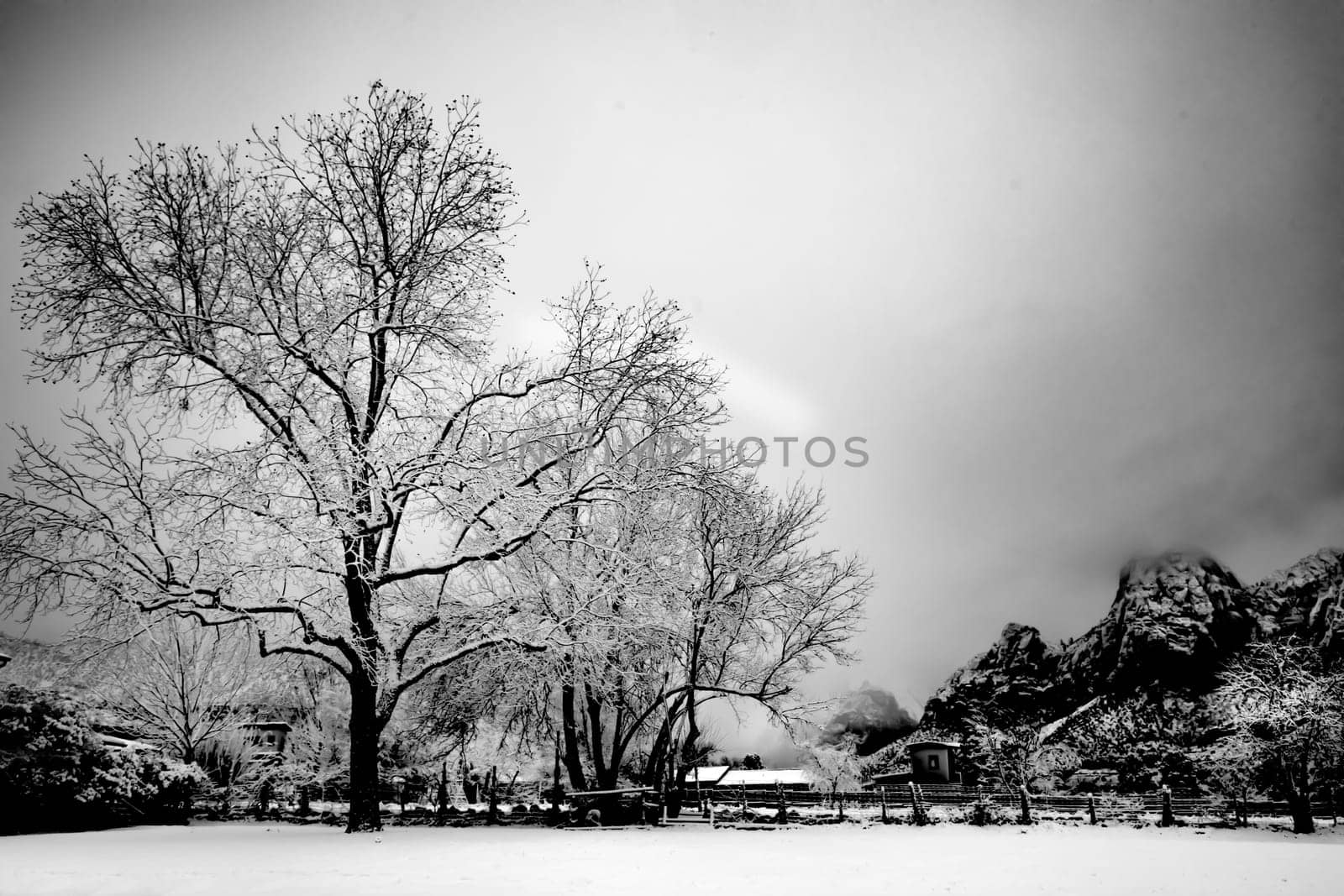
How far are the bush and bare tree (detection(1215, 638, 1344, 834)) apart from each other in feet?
121

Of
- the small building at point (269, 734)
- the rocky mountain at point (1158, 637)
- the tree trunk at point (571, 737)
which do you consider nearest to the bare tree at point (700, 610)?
the tree trunk at point (571, 737)

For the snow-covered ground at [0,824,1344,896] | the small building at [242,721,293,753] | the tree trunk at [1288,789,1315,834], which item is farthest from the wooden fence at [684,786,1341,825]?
the small building at [242,721,293,753]

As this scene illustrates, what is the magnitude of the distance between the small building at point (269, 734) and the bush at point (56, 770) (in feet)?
78.6

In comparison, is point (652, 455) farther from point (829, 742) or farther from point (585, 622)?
point (829, 742)

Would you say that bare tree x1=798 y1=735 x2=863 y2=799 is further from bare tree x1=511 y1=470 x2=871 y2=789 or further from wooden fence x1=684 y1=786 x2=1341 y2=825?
bare tree x1=511 y1=470 x2=871 y2=789

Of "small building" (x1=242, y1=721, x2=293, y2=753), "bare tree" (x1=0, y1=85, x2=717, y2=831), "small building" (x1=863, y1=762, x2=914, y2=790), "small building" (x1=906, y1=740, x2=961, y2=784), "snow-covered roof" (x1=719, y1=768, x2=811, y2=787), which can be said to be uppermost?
"bare tree" (x1=0, y1=85, x2=717, y2=831)

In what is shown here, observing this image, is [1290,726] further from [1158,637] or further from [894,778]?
[1158,637]

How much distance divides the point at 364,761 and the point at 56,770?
635cm

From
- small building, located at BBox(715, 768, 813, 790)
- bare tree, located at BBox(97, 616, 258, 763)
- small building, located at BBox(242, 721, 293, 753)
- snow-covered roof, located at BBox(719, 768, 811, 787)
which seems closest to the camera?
bare tree, located at BBox(97, 616, 258, 763)

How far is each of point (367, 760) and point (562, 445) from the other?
285 inches

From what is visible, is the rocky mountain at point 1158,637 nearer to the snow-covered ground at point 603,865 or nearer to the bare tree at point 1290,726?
the bare tree at point 1290,726

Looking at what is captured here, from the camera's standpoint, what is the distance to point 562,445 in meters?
16.0

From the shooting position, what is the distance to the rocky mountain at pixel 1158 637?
78.4 meters

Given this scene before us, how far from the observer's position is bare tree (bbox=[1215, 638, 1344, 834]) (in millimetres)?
27000
